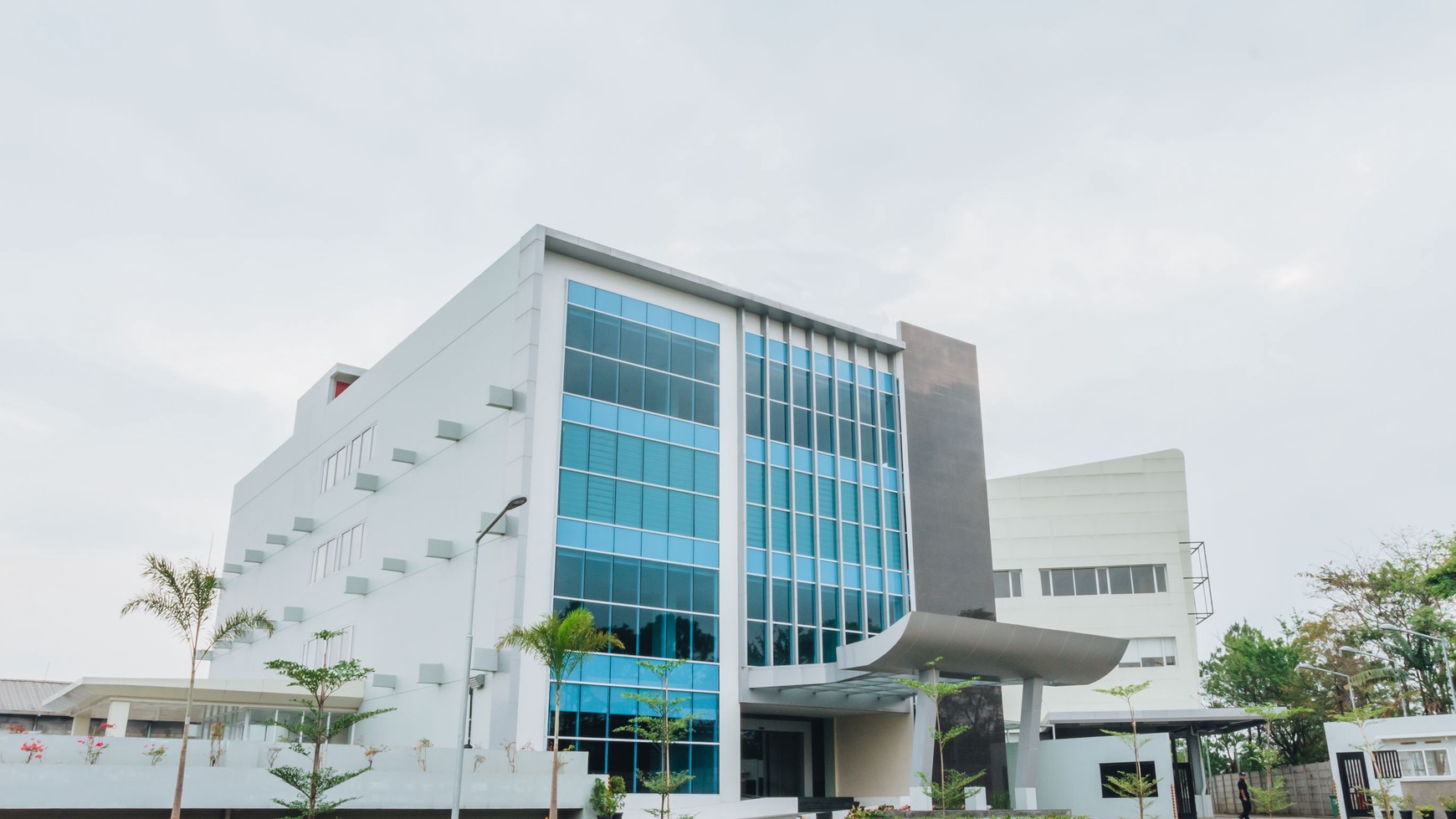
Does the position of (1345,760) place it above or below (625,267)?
below

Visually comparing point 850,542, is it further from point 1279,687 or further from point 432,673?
point 1279,687

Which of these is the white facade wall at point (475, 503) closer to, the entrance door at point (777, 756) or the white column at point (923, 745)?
the entrance door at point (777, 756)

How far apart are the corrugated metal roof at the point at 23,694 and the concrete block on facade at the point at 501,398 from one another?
155 ft

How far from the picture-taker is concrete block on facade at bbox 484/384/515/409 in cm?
3531

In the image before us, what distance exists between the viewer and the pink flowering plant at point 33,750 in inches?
891

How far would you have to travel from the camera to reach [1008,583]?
5834cm

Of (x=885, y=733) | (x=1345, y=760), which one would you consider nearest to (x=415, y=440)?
(x=885, y=733)

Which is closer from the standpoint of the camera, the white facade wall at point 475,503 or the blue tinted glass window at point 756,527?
the white facade wall at point 475,503

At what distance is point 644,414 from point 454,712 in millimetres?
11197

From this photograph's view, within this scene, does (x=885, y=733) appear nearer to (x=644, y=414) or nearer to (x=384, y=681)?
(x=644, y=414)

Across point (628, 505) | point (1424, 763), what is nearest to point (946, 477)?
point (628, 505)

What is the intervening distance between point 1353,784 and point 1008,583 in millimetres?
21185

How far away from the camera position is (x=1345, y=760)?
39.0m

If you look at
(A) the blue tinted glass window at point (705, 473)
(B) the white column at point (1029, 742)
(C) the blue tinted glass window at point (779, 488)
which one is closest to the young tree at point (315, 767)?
(A) the blue tinted glass window at point (705, 473)
